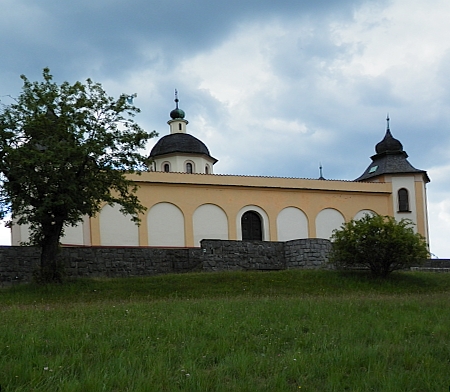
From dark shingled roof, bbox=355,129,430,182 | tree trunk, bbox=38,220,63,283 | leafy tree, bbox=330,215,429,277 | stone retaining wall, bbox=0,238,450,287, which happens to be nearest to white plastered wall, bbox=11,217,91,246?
stone retaining wall, bbox=0,238,450,287

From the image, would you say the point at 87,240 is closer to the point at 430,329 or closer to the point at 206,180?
the point at 206,180

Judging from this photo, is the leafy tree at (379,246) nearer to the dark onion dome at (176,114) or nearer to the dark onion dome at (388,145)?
the dark onion dome at (388,145)

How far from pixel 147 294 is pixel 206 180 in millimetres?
17760

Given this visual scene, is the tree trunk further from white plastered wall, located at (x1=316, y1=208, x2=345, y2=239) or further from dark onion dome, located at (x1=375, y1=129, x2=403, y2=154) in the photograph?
dark onion dome, located at (x1=375, y1=129, x2=403, y2=154)

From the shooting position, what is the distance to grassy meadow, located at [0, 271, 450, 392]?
25.1 feet

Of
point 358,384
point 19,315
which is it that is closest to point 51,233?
point 19,315

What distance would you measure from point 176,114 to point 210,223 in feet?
46.5

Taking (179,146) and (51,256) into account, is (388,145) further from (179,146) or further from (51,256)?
(51,256)

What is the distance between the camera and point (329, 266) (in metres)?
25.8

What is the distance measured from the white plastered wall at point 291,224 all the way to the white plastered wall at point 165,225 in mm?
5992

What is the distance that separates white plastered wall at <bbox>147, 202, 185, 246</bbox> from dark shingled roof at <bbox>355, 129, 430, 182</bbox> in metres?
14.1

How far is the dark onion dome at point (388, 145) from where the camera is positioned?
143ft

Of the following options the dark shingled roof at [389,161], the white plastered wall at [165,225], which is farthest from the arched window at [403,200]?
the white plastered wall at [165,225]

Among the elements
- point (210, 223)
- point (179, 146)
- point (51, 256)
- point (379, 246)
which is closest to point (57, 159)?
point (51, 256)
